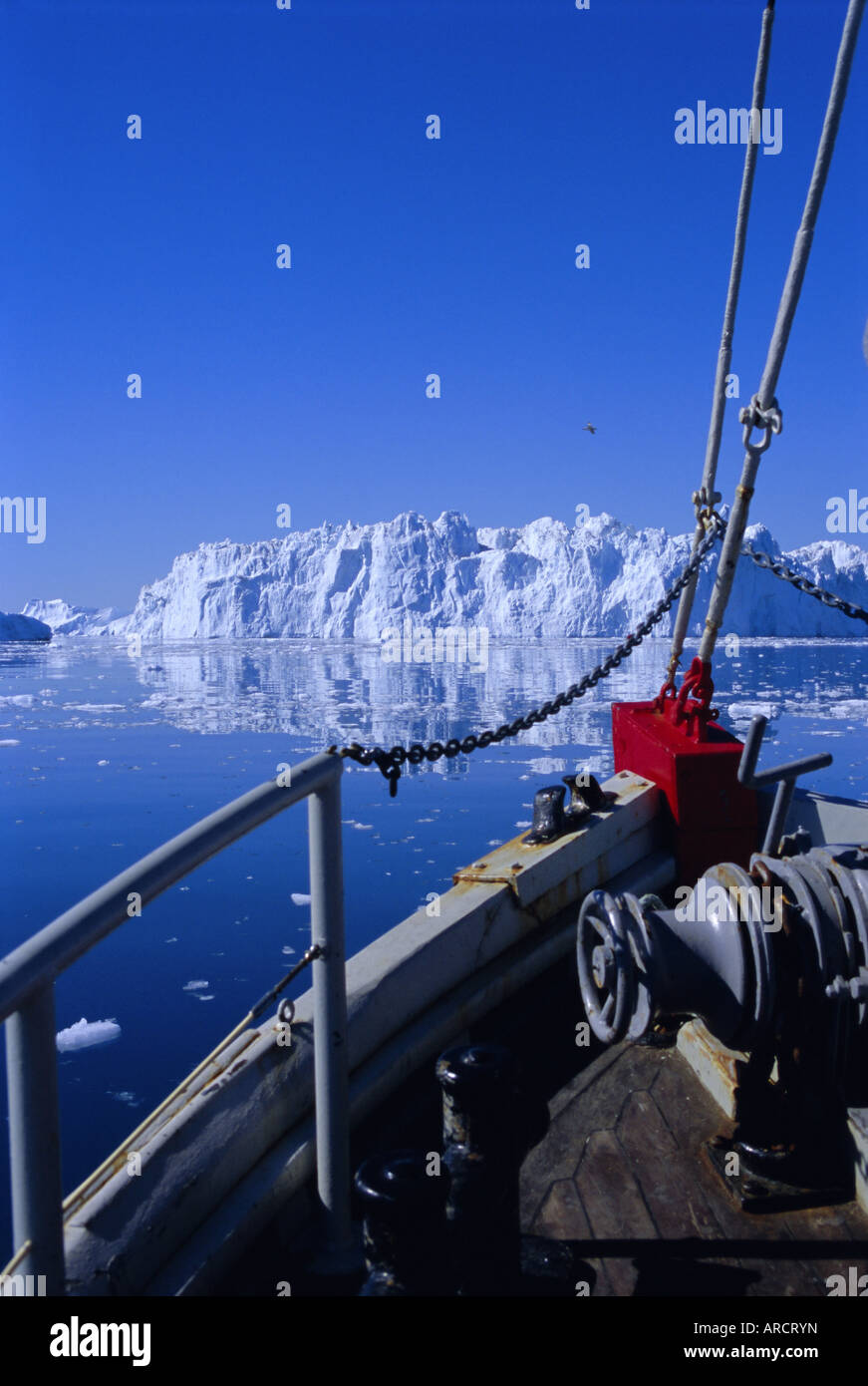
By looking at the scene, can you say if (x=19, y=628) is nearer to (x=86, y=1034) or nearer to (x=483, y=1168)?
(x=86, y=1034)

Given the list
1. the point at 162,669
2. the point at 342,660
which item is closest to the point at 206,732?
the point at 162,669

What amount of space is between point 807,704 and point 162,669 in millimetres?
30938

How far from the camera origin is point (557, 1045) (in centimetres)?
238

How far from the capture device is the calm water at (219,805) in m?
5.73

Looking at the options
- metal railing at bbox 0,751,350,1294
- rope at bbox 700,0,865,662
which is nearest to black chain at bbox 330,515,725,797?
metal railing at bbox 0,751,350,1294

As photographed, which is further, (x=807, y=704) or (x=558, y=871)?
(x=807, y=704)

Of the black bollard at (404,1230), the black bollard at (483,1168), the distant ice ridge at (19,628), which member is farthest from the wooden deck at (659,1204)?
the distant ice ridge at (19,628)

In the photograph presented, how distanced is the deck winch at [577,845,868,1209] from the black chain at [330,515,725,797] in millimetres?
473

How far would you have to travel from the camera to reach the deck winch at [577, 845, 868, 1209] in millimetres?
1471

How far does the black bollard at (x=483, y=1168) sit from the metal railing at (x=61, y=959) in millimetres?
253

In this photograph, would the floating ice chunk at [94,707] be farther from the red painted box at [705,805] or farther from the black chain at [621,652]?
the red painted box at [705,805]
